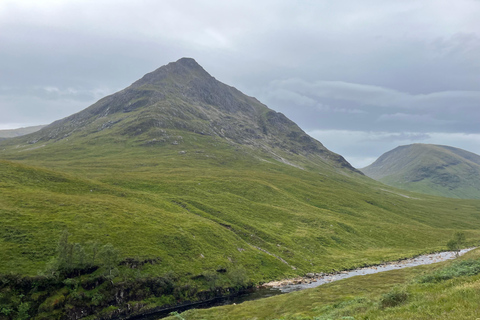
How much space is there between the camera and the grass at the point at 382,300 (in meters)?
16.2

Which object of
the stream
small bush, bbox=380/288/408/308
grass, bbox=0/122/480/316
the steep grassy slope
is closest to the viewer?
small bush, bbox=380/288/408/308

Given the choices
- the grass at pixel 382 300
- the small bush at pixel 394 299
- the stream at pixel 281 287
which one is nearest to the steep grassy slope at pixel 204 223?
the stream at pixel 281 287

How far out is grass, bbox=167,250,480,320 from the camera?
53.3ft

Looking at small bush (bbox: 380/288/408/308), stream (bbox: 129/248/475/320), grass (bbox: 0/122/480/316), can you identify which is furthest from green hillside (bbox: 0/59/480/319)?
small bush (bbox: 380/288/408/308)

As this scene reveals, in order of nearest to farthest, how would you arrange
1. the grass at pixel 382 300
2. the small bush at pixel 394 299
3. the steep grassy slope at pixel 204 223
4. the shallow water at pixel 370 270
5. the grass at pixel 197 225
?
the grass at pixel 382 300, the small bush at pixel 394 299, the grass at pixel 197 225, the steep grassy slope at pixel 204 223, the shallow water at pixel 370 270

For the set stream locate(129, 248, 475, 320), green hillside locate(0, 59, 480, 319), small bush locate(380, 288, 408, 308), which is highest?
small bush locate(380, 288, 408, 308)

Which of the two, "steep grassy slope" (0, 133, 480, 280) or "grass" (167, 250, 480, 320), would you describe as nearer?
"grass" (167, 250, 480, 320)

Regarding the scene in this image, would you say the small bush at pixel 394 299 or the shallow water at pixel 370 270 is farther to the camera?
the shallow water at pixel 370 270

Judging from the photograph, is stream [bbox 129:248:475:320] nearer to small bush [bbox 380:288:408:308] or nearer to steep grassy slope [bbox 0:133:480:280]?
steep grassy slope [bbox 0:133:480:280]

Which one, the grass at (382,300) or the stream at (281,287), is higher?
the grass at (382,300)

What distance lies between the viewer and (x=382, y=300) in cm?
2284

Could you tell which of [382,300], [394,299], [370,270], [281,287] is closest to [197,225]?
[281,287]

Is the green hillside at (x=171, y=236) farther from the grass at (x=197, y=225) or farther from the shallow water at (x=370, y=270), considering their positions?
the shallow water at (x=370, y=270)

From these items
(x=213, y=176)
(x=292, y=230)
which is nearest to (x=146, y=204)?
(x=292, y=230)
